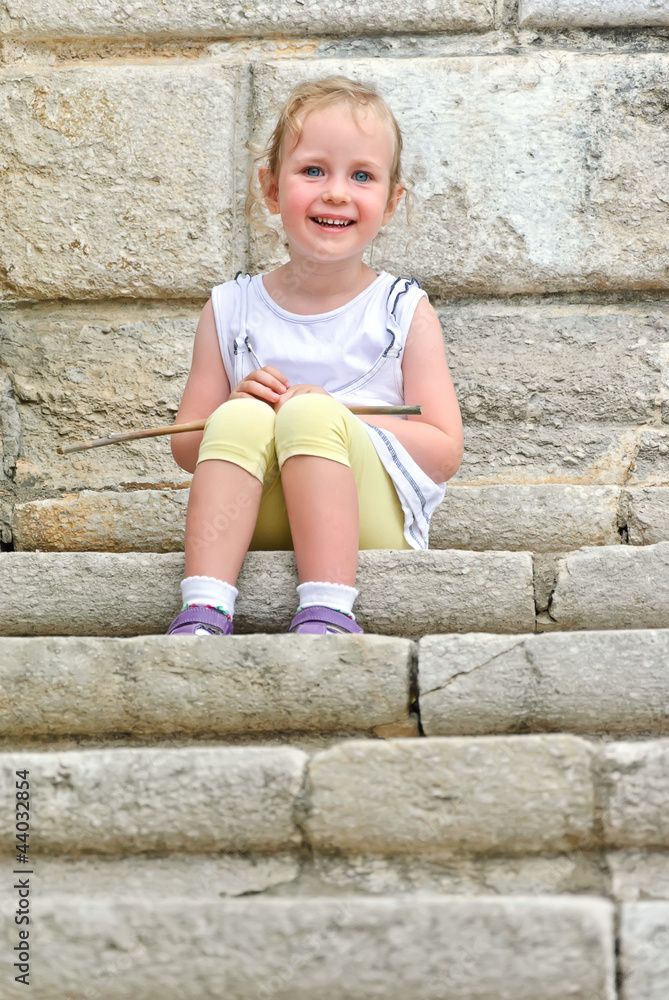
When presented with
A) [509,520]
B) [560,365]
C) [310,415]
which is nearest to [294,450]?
[310,415]

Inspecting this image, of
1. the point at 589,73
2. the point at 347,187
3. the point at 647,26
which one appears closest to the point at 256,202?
the point at 347,187

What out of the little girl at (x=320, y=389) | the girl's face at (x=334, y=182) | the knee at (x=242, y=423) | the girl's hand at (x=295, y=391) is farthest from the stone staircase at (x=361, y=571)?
the girl's face at (x=334, y=182)

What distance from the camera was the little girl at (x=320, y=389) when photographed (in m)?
1.87

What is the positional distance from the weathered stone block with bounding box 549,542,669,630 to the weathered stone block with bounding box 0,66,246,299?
1453 millimetres

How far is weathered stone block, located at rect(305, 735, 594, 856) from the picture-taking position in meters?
1.32

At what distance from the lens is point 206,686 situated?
1.51 metres

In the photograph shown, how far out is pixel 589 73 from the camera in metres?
2.87

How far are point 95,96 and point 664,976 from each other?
8.50 feet

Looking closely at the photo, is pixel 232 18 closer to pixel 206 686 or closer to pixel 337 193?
pixel 337 193

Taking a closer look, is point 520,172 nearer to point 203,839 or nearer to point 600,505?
point 600,505

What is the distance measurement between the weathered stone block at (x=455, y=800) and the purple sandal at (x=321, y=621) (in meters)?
0.39

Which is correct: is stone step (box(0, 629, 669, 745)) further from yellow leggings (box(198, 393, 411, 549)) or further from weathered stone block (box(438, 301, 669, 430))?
weathered stone block (box(438, 301, 669, 430))

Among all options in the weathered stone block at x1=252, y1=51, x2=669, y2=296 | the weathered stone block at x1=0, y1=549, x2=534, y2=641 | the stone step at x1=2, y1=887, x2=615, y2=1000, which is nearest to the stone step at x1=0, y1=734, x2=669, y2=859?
the stone step at x1=2, y1=887, x2=615, y2=1000

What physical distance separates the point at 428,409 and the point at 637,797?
1091 mm
